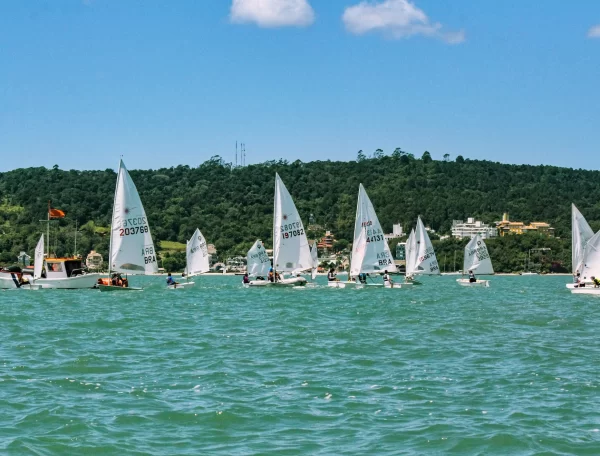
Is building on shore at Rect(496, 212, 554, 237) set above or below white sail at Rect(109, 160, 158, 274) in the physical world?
above

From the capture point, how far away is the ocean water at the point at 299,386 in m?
12.9

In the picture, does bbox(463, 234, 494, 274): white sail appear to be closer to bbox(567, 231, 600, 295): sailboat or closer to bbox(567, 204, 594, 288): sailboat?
bbox(567, 204, 594, 288): sailboat

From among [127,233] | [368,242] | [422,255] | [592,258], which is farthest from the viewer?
[422,255]

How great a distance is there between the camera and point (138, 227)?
166 ft

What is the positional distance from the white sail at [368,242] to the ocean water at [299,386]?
69.6 ft

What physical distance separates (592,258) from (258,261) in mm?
24602

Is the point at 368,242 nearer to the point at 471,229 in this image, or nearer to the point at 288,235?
the point at 288,235

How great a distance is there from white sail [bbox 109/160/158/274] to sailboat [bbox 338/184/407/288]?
11.6m

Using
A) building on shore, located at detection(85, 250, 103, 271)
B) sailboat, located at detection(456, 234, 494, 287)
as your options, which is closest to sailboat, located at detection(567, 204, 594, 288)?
sailboat, located at detection(456, 234, 494, 287)

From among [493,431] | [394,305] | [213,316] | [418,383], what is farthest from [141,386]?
[394,305]

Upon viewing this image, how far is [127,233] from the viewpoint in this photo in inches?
1980

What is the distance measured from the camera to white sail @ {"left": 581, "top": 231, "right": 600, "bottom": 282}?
155 ft

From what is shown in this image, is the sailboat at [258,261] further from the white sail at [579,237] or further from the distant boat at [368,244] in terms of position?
the white sail at [579,237]

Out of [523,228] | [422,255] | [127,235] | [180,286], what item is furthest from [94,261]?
[523,228]
